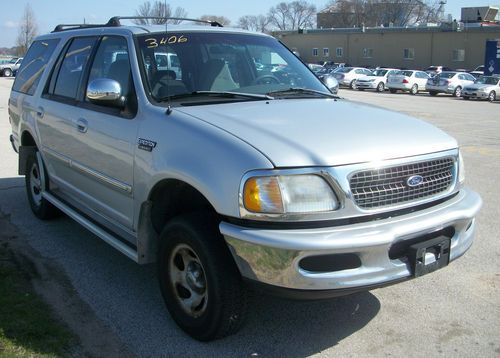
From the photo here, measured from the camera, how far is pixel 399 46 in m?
60.4

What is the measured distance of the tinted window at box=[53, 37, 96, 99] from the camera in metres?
4.86

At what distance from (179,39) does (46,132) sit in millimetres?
1833

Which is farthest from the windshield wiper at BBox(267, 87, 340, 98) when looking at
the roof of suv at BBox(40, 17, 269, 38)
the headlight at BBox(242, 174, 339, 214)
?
the headlight at BBox(242, 174, 339, 214)

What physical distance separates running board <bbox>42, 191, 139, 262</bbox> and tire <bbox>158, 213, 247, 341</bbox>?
1.17ft

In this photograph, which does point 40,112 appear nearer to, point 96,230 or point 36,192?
point 36,192

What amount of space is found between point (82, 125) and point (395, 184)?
2591 mm

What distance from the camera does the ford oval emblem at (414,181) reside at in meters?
3.24

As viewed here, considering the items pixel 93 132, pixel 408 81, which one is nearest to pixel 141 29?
pixel 93 132

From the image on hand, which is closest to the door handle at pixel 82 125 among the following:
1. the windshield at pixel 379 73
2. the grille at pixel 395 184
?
the grille at pixel 395 184

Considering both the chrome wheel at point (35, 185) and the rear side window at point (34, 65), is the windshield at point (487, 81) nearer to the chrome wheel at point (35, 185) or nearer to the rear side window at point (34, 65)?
the rear side window at point (34, 65)

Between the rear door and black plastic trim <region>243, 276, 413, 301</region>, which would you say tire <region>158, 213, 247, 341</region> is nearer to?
black plastic trim <region>243, 276, 413, 301</region>

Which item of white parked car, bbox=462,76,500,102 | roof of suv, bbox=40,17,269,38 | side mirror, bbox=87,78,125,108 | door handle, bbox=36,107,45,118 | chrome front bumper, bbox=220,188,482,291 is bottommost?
white parked car, bbox=462,76,500,102

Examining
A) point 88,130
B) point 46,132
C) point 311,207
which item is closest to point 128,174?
point 88,130

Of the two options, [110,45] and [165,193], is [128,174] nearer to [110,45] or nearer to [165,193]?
[165,193]
